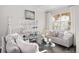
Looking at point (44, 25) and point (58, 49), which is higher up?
point (44, 25)

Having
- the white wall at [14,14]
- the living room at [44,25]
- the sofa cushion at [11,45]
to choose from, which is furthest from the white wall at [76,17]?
the sofa cushion at [11,45]

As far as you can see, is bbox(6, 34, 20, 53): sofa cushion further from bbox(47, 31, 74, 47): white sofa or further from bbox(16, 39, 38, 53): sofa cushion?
bbox(47, 31, 74, 47): white sofa

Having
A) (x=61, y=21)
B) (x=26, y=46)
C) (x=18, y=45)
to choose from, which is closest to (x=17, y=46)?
(x=18, y=45)

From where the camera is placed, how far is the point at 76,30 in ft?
4.55

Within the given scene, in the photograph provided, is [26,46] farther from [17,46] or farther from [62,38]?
[62,38]

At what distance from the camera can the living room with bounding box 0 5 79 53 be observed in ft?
4.50

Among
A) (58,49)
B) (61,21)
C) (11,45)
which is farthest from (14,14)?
(58,49)

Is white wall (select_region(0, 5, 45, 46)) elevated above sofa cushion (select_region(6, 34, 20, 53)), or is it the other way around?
white wall (select_region(0, 5, 45, 46))

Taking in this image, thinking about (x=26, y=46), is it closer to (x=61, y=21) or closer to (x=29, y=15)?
(x=29, y=15)

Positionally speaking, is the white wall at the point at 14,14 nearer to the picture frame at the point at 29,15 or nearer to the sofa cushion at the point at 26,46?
the picture frame at the point at 29,15

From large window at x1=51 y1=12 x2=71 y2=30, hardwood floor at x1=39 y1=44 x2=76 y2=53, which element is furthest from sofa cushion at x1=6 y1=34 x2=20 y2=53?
large window at x1=51 y1=12 x2=71 y2=30

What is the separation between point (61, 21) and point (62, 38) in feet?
0.81

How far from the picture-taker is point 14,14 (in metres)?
1.38

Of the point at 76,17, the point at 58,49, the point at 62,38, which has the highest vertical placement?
the point at 76,17
